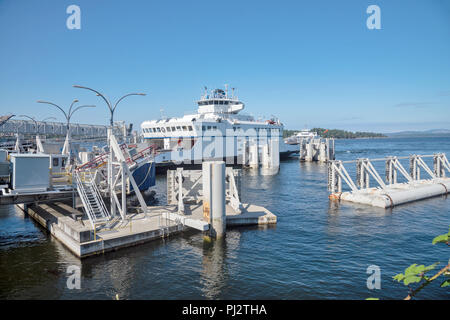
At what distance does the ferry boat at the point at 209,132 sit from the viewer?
5138cm

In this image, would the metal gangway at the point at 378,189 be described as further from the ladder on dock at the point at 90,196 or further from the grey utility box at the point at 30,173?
the grey utility box at the point at 30,173

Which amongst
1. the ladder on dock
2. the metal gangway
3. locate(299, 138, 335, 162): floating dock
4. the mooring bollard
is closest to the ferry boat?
locate(299, 138, 335, 162): floating dock

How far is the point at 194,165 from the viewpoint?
54.3 m

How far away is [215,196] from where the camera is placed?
16.7 metres

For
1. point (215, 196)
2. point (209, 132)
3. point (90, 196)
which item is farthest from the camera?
point (209, 132)

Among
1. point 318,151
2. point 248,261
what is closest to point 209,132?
point 318,151

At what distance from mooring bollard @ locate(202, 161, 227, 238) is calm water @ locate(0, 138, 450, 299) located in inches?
36.2

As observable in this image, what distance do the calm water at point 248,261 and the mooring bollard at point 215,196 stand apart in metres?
0.92

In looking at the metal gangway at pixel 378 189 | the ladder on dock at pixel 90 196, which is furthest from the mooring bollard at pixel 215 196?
the metal gangway at pixel 378 189

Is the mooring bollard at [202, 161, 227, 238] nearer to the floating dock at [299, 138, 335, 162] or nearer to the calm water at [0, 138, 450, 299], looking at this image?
the calm water at [0, 138, 450, 299]

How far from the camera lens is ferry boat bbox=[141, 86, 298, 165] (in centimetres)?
5138

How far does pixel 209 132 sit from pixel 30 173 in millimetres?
37278

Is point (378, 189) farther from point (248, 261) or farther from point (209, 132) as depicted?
point (209, 132)
